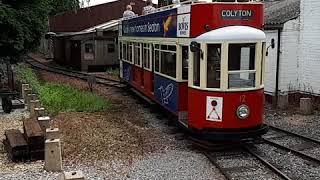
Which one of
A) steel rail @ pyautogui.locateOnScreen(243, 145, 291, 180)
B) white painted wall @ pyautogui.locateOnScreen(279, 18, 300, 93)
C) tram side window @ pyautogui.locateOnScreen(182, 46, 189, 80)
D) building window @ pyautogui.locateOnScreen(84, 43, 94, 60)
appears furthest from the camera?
building window @ pyautogui.locateOnScreen(84, 43, 94, 60)

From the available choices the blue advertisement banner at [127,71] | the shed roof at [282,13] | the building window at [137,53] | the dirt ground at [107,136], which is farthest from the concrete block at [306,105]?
the blue advertisement banner at [127,71]

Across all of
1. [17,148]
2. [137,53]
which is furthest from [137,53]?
[17,148]

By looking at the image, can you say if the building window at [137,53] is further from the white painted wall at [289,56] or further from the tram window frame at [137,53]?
the white painted wall at [289,56]

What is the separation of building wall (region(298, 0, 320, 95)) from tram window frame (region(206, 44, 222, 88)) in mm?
6622

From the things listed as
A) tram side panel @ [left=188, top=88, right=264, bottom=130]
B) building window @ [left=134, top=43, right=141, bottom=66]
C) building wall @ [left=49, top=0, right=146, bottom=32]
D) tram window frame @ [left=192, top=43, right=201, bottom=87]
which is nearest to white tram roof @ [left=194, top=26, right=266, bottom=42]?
tram window frame @ [left=192, top=43, right=201, bottom=87]

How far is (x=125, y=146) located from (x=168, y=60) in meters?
2.71

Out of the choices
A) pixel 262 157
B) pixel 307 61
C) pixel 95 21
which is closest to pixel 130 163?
pixel 262 157

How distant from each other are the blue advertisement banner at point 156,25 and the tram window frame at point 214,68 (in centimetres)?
172

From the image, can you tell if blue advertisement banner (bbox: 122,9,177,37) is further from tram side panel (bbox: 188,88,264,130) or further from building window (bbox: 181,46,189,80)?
tram side panel (bbox: 188,88,264,130)

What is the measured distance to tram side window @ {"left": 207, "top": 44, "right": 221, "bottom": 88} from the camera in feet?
29.2

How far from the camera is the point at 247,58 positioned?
29.7 ft

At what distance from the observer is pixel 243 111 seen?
356 inches

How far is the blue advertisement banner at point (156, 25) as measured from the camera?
10.7 metres

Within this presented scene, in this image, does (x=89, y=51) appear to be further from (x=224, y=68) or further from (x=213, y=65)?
(x=224, y=68)
